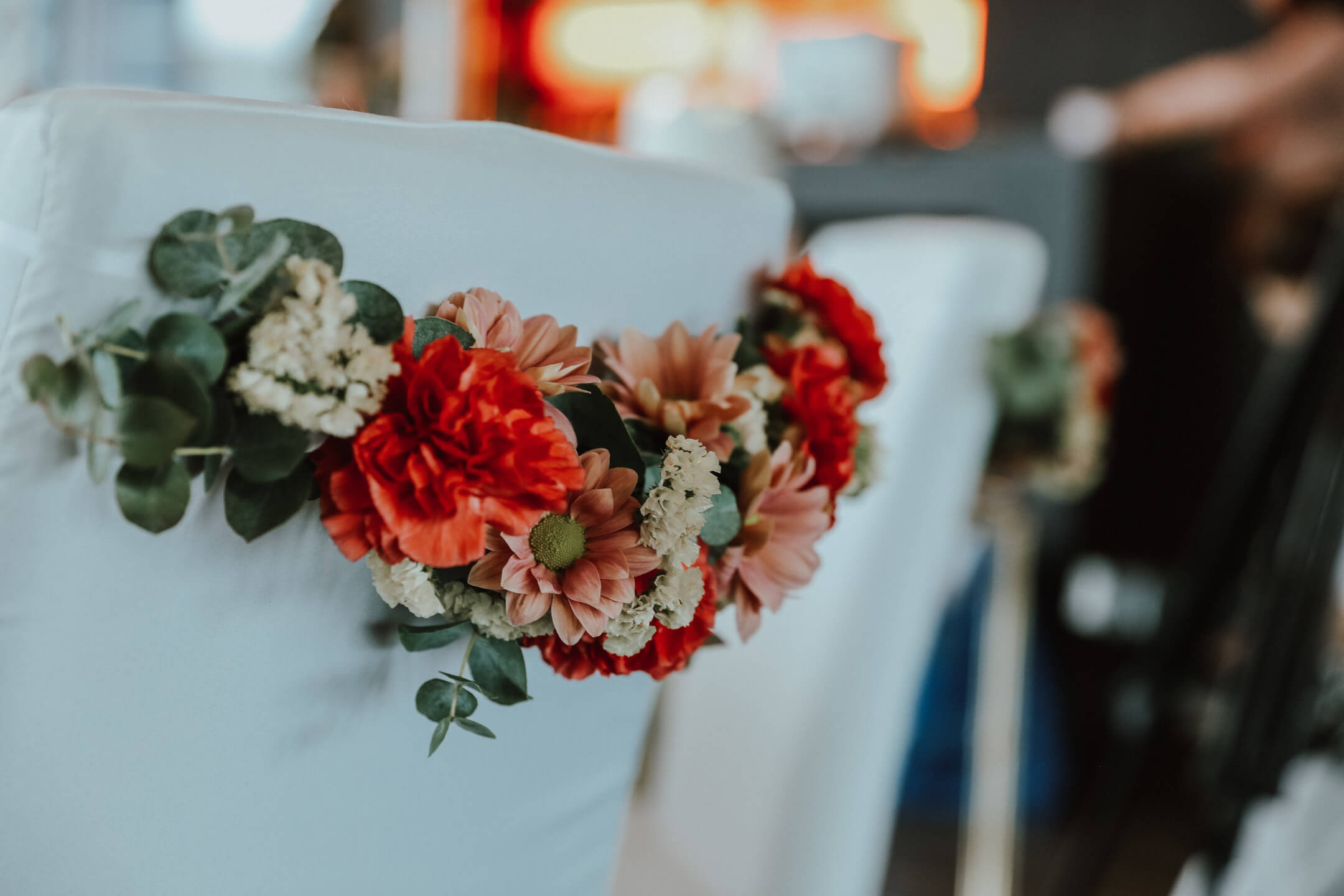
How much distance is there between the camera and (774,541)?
1.73 ft

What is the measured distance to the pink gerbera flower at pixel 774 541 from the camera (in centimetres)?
51

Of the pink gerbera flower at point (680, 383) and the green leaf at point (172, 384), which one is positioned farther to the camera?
the pink gerbera flower at point (680, 383)

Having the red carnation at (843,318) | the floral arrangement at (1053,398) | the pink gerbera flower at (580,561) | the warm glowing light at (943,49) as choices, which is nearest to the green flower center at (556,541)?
the pink gerbera flower at (580,561)

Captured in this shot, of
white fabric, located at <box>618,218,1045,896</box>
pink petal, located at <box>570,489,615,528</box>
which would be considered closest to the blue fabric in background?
white fabric, located at <box>618,218,1045,896</box>

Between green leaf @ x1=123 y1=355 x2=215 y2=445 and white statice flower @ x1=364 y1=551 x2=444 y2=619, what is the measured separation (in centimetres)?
9

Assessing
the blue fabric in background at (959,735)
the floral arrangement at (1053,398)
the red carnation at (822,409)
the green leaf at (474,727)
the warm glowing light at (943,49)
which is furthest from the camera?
the warm glowing light at (943,49)

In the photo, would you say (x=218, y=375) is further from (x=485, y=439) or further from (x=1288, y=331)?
(x=1288, y=331)

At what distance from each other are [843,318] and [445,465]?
0.29 metres

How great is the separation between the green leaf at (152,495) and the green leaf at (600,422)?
15cm

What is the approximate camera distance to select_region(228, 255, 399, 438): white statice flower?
14.1 inches

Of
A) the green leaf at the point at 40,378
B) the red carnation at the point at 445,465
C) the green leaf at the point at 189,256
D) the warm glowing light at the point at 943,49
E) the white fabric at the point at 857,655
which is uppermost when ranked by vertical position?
the warm glowing light at the point at 943,49

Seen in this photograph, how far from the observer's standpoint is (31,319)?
1.12 feet

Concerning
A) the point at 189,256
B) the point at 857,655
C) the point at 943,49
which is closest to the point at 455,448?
the point at 189,256

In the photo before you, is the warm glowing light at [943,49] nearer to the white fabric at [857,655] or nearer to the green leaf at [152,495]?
the white fabric at [857,655]
